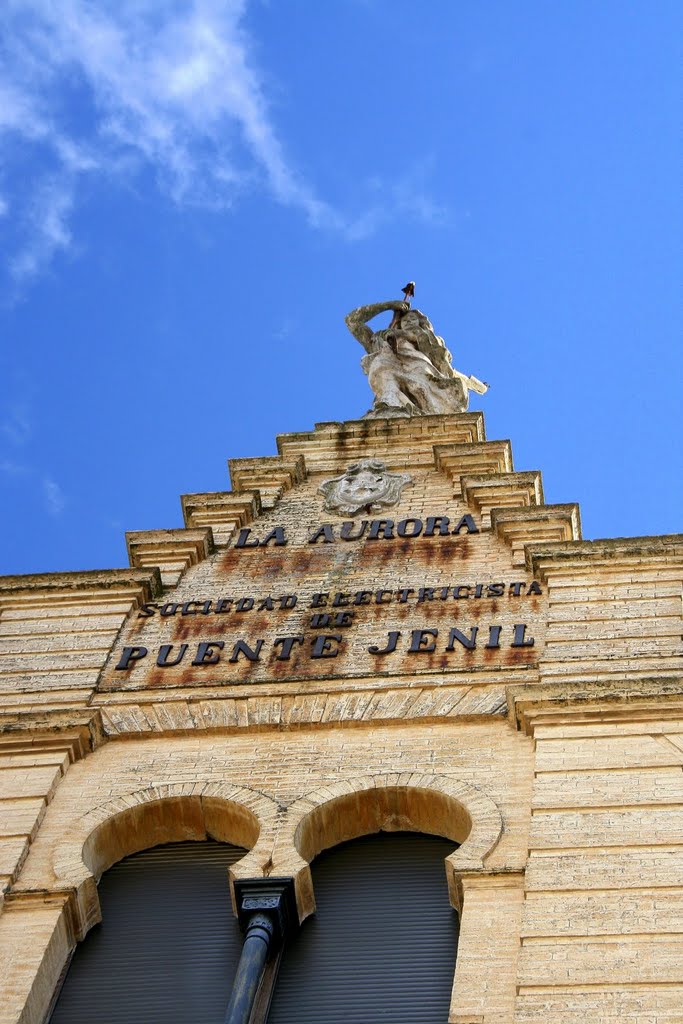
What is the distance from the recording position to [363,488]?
2208 centimetres

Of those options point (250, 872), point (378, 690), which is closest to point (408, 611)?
point (378, 690)

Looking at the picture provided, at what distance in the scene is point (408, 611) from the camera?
18531mm

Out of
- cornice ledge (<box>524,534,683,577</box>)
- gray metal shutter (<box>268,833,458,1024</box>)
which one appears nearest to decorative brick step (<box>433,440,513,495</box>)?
cornice ledge (<box>524,534,683,577</box>)

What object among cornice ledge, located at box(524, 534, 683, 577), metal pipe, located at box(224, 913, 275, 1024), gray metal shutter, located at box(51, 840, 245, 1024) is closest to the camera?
metal pipe, located at box(224, 913, 275, 1024)

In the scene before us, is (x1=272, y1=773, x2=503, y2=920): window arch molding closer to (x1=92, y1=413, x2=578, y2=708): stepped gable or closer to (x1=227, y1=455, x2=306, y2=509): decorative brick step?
(x1=92, y1=413, x2=578, y2=708): stepped gable

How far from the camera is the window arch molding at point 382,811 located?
14984 millimetres

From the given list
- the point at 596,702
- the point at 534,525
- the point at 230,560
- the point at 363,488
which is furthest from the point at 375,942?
the point at 363,488

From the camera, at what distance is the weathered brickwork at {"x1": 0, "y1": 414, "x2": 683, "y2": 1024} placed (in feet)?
44.1

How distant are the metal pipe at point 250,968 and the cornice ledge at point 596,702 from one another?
10.0ft

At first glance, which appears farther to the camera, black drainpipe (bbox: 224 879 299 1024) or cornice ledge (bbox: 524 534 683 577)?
cornice ledge (bbox: 524 534 683 577)

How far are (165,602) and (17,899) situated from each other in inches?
214

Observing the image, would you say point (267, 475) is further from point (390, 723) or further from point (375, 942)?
point (375, 942)

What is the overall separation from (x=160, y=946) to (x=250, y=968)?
130cm

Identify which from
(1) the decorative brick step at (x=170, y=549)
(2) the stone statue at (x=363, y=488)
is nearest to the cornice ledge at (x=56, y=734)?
(1) the decorative brick step at (x=170, y=549)
